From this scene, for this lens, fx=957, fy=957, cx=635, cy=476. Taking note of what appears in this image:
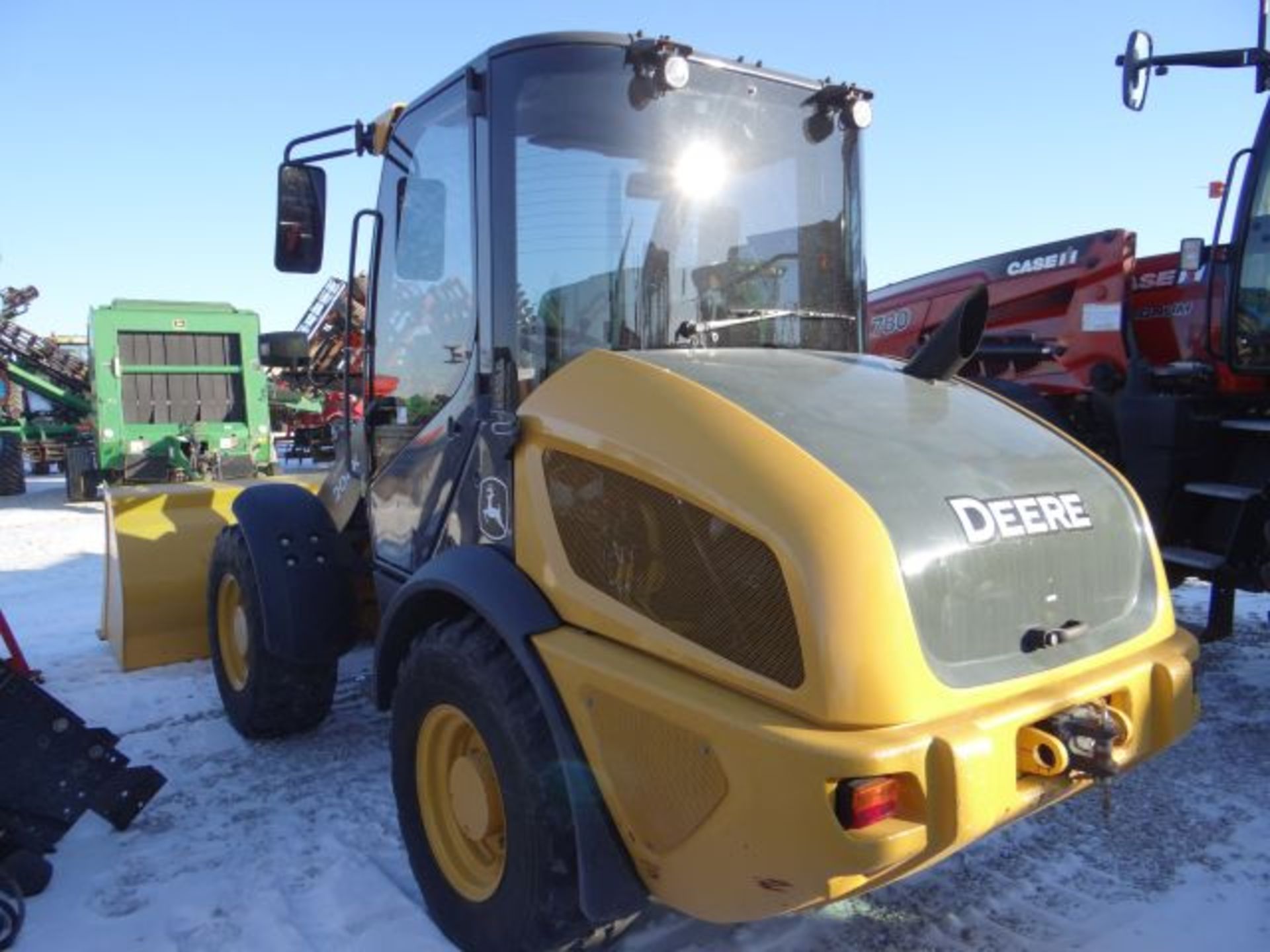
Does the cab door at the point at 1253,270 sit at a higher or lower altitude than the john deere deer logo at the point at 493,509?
higher

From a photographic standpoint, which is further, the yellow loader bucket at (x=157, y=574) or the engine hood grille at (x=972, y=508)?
the yellow loader bucket at (x=157, y=574)

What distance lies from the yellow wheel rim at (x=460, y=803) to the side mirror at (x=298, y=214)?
180 centimetres

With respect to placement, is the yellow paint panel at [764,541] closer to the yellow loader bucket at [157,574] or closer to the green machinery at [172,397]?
the yellow loader bucket at [157,574]

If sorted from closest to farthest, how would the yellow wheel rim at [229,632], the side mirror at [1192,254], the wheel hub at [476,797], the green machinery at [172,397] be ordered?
the wheel hub at [476,797]
the yellow wheel rim at [229,632]
the side mirror at [1192,254]
the green machinery at [172,397]

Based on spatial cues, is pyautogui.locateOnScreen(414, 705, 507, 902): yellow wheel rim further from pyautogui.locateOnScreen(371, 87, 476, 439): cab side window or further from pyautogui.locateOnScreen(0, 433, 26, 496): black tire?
pyautogui.locateOnScreen(0, 433, 26, 496): black tire

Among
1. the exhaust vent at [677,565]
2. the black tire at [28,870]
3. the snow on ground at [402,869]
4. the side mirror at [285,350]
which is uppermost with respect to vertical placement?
the side mirror at [285,350]

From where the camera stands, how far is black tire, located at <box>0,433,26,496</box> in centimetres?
1504

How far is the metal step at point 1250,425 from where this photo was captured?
4555 mm

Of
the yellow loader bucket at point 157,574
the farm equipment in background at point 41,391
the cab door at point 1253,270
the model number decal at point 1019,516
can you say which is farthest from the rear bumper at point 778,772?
the farm equipment in background at point 41,391

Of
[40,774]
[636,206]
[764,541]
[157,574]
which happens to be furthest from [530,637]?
[157,574]

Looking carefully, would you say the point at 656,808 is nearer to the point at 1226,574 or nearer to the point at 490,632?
the point at 490,632

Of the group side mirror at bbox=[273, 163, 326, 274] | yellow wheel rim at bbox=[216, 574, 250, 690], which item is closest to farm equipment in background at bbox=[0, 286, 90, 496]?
yellow wheel rim at bbox=[216, 574, 250, 690]

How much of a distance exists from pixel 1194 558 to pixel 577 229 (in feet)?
11.4

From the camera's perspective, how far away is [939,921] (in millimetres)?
2662
